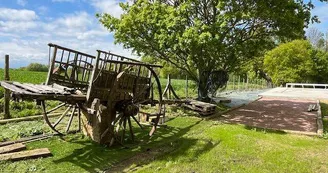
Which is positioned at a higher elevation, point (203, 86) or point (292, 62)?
point (292, 62)

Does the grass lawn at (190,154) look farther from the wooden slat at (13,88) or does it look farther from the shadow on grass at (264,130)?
the wooden slat at (13,88)

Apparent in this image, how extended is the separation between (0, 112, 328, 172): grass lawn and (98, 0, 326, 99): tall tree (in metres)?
3.45

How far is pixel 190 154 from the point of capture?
5.84 meters

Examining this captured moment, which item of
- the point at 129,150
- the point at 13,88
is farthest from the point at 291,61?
the point at 13,88

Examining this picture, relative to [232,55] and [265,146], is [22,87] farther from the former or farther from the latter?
[232,55]

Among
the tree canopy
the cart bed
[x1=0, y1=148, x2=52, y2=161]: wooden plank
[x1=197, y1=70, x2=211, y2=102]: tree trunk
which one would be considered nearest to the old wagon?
the cart bed

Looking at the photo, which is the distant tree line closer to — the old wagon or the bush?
the bush

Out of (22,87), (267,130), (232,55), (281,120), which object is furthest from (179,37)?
(22,87)

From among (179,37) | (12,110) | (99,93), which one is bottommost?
(12,110)

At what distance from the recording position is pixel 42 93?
4566mm

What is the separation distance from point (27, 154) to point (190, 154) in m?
3.32

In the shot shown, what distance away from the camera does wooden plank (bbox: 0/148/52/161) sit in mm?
5037

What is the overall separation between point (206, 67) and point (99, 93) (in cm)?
740

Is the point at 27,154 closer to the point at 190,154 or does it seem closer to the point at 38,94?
the point at 38,94
